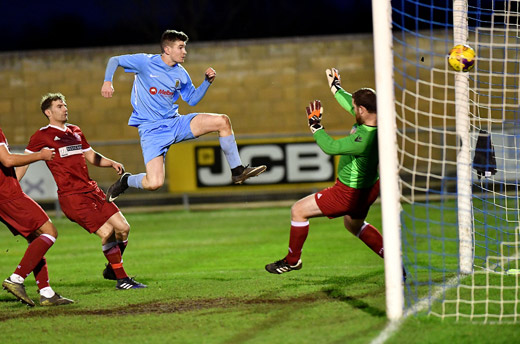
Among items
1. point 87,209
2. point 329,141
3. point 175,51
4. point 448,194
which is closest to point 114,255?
point 87,209

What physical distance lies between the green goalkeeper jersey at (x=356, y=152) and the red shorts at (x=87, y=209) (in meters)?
2.74

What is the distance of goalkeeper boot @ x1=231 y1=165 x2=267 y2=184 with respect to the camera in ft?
28.3

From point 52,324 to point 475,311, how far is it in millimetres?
3781

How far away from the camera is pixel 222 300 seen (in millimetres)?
7887

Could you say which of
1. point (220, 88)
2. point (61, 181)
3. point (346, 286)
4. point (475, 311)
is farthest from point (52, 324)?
point (220, 88)

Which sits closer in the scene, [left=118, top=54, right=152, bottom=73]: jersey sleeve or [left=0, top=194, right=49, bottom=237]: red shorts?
[left=0, top=194, right=49, bottom=237]: red shorts

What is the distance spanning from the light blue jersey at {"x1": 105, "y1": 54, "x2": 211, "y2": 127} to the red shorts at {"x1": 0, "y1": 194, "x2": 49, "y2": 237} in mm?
1585

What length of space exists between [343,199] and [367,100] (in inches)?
41.3

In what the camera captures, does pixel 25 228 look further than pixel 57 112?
No

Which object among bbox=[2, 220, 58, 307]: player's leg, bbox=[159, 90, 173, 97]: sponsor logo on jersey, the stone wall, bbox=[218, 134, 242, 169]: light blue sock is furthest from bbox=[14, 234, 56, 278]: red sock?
the stone wall

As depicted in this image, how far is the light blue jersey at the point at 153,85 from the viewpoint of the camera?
873cm

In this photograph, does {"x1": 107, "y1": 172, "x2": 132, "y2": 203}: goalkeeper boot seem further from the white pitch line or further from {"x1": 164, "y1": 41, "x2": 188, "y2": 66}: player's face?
the white pitch line

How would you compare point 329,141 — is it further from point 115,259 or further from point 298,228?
point 115,259

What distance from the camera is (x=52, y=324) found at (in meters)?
7.12
